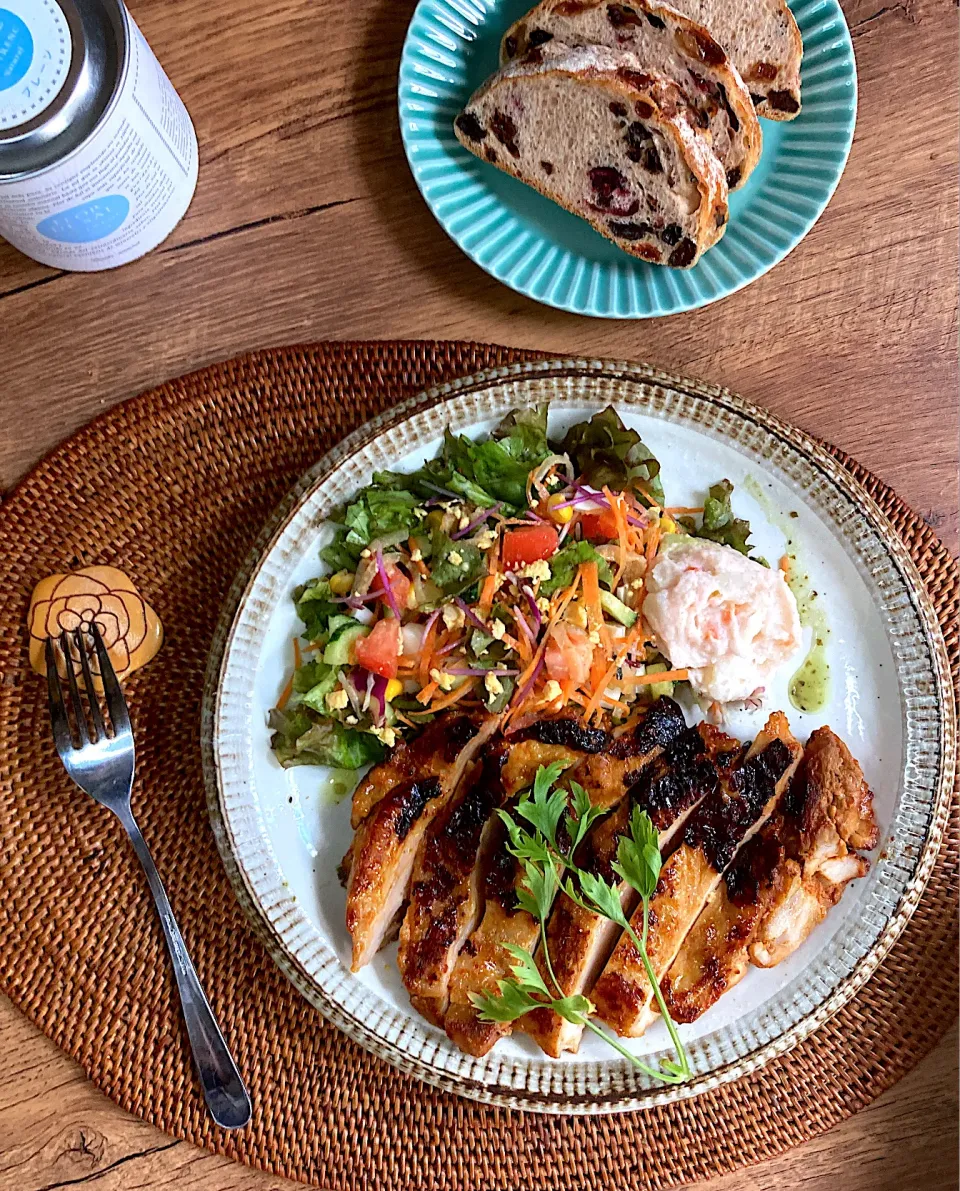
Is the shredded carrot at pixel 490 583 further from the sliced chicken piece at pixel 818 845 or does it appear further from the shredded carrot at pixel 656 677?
the sliced chicken piece at pixel 818 845

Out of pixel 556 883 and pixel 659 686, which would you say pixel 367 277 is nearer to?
pixel 659 686

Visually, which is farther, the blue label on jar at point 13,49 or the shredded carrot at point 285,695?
the shredded carrot at point 285,695

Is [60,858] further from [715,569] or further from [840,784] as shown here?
[840,784]

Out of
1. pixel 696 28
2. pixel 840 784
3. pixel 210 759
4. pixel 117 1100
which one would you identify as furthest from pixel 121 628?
pixel 696 28

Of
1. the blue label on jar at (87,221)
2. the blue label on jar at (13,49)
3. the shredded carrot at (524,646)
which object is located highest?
the blue label on jar at (13,49)

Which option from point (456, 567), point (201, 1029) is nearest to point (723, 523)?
point (456, 567)

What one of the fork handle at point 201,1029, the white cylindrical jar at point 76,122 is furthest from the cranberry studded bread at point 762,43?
the fork handle at point 201,1029
